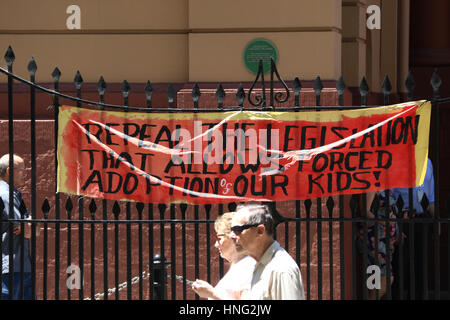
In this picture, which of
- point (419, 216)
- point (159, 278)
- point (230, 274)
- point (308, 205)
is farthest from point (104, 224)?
point (419, 216)

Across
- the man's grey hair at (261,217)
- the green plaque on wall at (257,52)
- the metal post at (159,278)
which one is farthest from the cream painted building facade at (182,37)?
the man's grey hair at (261,217)

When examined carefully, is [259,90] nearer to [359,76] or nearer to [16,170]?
[359,76]

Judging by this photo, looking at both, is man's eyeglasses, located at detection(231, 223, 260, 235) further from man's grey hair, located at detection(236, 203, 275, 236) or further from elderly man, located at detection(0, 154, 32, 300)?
elderly man, located at detection(0, 154, 32, 300)

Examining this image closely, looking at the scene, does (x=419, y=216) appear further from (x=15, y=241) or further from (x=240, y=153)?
(x=15, y=241)

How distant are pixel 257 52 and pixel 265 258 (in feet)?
12.8

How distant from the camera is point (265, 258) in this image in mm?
5723

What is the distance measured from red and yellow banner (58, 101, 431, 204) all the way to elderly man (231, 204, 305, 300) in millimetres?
1700

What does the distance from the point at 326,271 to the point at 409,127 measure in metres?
1.91

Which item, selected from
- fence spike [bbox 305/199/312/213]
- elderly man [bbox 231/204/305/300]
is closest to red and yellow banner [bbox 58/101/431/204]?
fence spike [bbox 305/199/312/213]

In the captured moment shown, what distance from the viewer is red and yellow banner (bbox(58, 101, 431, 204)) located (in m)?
7.55

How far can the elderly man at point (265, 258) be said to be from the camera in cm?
559

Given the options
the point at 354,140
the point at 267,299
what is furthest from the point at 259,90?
the point at 267,299

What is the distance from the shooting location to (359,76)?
9.97 metres
